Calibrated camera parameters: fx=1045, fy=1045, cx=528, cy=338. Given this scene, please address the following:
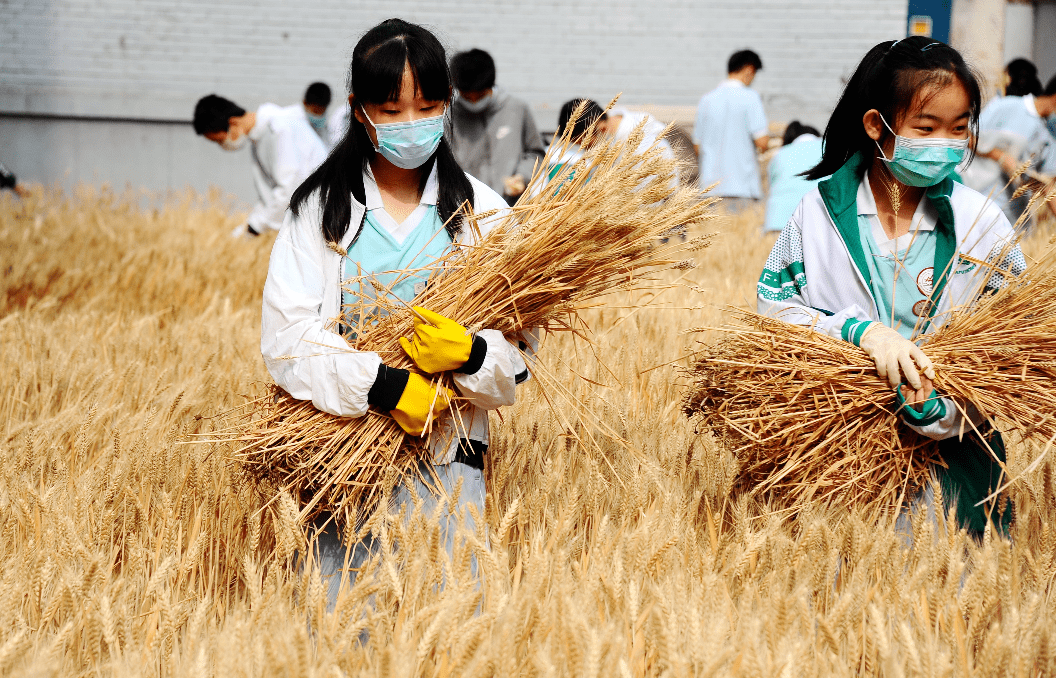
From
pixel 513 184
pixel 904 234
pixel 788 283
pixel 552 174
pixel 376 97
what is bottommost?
pixel 513 184

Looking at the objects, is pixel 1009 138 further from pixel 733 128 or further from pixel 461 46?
pixel 461 46

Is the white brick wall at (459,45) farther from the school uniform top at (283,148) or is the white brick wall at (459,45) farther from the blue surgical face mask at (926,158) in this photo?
the blue surgical face mask at (926,158)

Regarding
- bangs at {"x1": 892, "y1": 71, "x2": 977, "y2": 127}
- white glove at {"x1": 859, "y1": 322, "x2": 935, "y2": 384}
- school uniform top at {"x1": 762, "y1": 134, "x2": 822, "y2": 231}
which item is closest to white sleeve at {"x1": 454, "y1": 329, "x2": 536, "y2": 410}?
white glove at {"x1": 859, "y1": 322, "x2": 935, "y2": 384}

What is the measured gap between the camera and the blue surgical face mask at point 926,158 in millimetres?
1902

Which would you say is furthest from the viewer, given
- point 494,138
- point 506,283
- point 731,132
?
point 731,132

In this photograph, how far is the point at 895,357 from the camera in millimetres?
1708

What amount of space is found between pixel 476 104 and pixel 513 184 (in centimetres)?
47

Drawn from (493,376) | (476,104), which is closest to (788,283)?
(493,376)

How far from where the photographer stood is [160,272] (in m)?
5.09

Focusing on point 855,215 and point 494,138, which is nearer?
point 855,215

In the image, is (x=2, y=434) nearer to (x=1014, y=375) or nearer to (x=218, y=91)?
(x=1014, y=375)

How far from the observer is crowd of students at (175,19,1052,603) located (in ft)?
5.72

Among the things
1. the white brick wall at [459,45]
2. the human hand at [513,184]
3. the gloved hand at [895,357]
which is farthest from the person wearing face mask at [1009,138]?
the white brick wall at [459,45]

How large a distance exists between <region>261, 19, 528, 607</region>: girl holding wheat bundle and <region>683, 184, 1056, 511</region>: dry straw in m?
0.44
